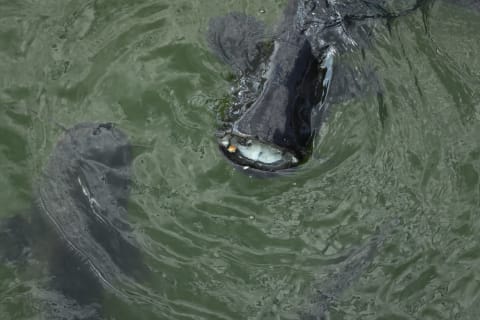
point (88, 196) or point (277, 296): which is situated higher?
point (88, 196)

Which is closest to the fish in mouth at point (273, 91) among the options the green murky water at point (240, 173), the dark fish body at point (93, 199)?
the green murky water at point (240, 173)

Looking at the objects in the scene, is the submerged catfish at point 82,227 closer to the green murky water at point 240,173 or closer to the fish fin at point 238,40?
the green murky water at point 240,173

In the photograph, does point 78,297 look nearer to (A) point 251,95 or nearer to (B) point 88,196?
(B) point 88,196

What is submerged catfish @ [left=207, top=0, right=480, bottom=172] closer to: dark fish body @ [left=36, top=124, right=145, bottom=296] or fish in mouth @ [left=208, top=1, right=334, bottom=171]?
fish in mouth @ [left=208, top=1, right=334, bottom=171]

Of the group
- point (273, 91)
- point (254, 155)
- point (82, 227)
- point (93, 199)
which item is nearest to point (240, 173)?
point (254, 155)

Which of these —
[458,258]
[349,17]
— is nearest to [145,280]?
[458,258]

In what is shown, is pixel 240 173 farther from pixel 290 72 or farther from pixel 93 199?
pixel 93 199
